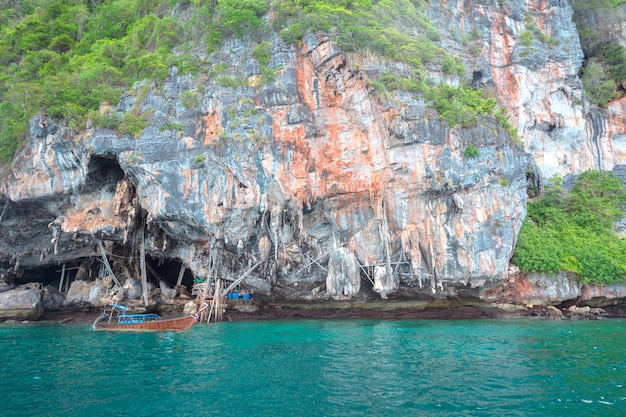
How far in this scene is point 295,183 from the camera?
78.2ft

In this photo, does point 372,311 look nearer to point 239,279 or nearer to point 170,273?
point 239,279

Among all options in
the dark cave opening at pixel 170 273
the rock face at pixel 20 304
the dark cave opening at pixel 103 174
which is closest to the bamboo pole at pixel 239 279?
the dark cave opening at pixel 170 273

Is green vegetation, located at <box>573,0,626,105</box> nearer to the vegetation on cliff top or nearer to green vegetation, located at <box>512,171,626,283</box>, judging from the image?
green vegetation, located at <box>512,171,626,283</box>

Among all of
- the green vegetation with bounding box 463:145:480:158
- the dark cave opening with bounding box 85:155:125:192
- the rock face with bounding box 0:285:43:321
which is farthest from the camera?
the rock face with bounding box 0:285:43:321

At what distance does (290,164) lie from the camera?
23891mm

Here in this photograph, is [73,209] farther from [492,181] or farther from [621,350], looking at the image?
[621,350]

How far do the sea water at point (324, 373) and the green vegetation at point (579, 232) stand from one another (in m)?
5.09

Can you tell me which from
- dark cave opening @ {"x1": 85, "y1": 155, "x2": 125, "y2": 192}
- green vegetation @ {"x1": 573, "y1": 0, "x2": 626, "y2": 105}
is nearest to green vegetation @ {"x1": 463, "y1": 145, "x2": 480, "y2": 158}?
green vegetation @ {"x1": 573, "y1": 0, "x2": 626, "y2": 105}

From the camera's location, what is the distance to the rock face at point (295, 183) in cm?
2309

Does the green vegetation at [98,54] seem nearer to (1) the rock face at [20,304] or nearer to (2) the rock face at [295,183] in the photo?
(2) the rock face at [295,183]

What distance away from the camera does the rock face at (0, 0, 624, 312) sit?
23.1 m

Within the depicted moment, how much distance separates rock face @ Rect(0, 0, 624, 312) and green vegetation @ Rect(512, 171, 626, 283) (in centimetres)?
268

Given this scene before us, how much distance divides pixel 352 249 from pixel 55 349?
52.3 ft

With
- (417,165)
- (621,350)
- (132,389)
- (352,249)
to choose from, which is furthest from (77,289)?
(621,350)
